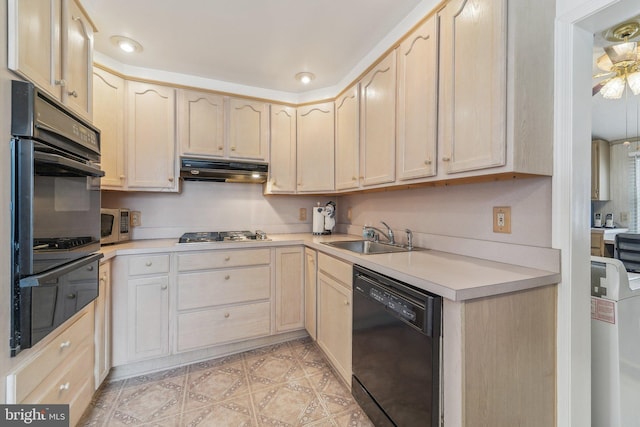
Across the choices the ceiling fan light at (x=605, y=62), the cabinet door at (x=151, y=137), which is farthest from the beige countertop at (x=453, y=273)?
the ceiling fan light at (x=605, y=62)

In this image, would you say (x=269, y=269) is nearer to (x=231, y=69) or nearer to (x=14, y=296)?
(x=14, y=296)

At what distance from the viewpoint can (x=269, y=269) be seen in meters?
2.24

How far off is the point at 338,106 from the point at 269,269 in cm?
158

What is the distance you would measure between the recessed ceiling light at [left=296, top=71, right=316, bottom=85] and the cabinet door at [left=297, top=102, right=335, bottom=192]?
25 cm

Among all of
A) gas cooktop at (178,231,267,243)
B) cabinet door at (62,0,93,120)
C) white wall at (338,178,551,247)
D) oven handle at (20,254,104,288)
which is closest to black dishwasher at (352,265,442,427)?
white wall at (338,178,551,247)

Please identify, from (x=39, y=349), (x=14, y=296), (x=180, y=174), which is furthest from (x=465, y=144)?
(x=180, y=174)

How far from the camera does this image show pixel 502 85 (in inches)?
42.2

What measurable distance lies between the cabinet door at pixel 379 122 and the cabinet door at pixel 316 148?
1.63 ft

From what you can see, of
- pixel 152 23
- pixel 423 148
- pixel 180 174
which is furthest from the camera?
pixel 180 174

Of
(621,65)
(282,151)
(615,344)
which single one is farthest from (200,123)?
(621,65)

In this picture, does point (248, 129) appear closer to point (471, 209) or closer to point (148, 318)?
point (148, 318)

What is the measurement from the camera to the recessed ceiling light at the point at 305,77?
2.29 meters

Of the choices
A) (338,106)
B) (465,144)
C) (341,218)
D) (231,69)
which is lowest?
(341,218)

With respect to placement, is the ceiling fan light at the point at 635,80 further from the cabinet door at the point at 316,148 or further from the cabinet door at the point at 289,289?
the cabinet door at the point at 289,289
